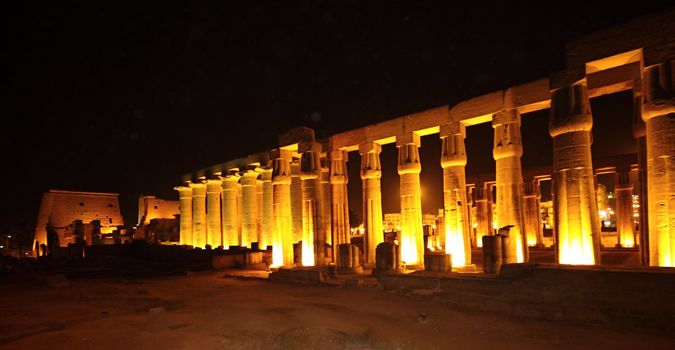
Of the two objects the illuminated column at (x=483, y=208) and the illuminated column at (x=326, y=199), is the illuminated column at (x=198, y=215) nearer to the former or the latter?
the illuminated column at (x=326, y=199)

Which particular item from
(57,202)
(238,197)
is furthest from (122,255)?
(57,202)

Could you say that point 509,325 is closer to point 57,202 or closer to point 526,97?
point 526,97

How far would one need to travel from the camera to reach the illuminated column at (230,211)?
1061 inches

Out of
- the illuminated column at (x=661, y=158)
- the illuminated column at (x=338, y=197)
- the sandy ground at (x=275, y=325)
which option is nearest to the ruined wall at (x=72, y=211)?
the illuminated column at (x=338, y=197)

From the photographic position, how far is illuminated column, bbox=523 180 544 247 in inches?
1046

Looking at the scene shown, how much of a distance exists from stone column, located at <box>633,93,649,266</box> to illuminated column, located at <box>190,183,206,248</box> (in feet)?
83.5

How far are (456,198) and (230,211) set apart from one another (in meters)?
16.9

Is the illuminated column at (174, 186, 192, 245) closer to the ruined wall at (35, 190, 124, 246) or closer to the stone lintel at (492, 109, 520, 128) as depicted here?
the ruined wall at (35, 190, 124, 246)

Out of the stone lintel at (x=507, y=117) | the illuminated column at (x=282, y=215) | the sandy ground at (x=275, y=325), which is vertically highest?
the stone lintel at (x=507, y=117)

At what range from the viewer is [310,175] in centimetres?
1780

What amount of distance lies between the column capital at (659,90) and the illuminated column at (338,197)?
11.7 meters

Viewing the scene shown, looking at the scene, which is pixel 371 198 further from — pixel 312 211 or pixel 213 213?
pixel 213 213

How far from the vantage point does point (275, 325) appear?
8445mm

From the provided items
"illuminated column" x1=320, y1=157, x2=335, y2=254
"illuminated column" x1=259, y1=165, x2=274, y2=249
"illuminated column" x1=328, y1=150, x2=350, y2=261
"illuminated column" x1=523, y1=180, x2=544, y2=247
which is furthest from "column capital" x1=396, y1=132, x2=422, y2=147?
"illuminated column" x1=523, y1=180, x2=544, y2=247
